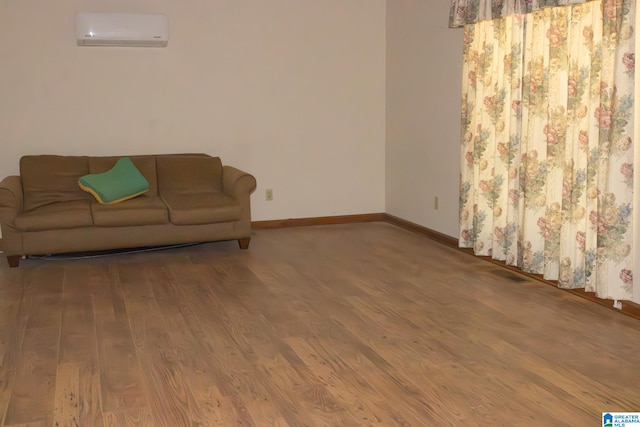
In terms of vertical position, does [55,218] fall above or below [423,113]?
below

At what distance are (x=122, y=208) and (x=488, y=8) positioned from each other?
3214mm

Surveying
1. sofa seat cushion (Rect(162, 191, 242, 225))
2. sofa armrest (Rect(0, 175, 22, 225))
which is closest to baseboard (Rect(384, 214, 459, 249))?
sofa seat cushion (Rect(162, 191, 242, 225))

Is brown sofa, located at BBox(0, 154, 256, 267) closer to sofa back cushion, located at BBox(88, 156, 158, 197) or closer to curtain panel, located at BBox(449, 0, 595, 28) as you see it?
sofa back cushion, located at BBox(88, 156, 158, 197)

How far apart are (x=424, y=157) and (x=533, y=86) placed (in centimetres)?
191

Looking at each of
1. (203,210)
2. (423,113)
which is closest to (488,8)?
(423,113)

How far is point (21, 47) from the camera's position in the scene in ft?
20.2

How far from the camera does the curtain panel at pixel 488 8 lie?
4461mm

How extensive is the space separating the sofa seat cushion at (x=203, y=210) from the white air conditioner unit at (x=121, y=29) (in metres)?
1.49

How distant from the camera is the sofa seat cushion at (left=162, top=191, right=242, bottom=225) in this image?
5812 mm

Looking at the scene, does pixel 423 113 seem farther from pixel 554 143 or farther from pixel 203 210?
pixel 203 210

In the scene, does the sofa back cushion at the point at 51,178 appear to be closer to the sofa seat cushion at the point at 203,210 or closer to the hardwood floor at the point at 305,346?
the hardwood floor at the point at 305,346

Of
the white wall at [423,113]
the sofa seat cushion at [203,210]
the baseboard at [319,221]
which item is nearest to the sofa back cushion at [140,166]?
the sofa seat cushion at [203,210]

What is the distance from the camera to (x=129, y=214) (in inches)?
225

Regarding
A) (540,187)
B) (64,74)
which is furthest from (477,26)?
(64,74)
